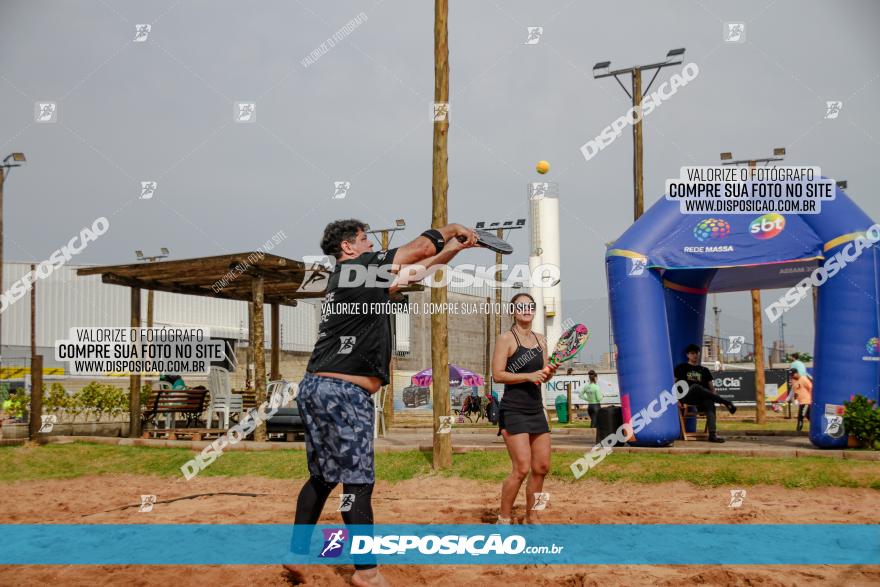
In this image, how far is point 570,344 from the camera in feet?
23.2

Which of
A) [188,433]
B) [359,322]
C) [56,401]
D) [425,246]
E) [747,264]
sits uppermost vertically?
[747,264]

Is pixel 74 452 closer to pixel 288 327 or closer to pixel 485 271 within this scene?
pixel 485 271

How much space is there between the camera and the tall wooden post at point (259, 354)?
47.8 feet

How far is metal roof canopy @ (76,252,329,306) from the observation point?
46.7 ft

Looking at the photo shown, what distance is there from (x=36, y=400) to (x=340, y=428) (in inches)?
488

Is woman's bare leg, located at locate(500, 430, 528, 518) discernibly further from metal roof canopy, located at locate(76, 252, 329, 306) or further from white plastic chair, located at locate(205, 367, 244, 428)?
white plastic chair, located at locate(205, 367, 244, 428)

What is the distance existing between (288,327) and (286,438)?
41954mm

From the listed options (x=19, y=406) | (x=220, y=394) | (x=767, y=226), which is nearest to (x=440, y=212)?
(x=767, y=226)

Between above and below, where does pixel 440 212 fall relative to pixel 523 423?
above

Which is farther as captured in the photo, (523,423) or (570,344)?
(570,344)

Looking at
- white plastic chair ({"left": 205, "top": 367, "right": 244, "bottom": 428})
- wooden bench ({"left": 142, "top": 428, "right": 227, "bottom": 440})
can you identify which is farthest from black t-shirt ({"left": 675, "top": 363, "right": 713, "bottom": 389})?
wooden bench ({"left": 142, "top": 428, "right": 227, "bottom": 440})

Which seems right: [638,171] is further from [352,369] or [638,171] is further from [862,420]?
[352,369]

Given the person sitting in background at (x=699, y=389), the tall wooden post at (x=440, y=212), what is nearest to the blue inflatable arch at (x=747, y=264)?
the person sitting in background at (x=699, y=389)

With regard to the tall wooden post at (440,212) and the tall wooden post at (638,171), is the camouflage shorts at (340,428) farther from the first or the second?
the tall wooden post at (638,171)
